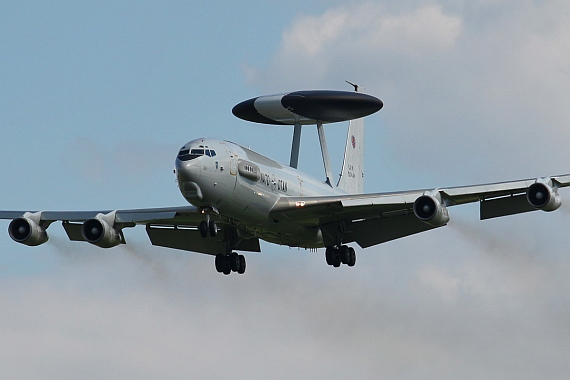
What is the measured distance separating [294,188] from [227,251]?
18.6 feet

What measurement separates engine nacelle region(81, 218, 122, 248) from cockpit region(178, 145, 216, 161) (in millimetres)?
8468

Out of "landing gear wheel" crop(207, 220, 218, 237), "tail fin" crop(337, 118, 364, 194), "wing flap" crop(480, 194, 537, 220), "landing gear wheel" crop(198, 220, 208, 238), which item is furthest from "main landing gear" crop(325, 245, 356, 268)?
"tail fin" crop(337, 118, 364, 194)

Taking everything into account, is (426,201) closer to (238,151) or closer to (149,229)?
(238,151)

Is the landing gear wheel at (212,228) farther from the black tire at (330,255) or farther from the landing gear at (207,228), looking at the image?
the black tire at (330,255)

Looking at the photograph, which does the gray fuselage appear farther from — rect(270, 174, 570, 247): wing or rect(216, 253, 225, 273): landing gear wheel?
rect(216, 253, 225, 273): landing gear wheel

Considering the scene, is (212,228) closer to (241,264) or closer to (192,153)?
(192,153)

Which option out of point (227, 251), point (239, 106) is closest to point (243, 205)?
point (227, 251)

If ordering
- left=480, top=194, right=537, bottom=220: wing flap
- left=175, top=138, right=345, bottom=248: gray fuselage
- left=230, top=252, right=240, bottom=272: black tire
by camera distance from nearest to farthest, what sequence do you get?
left=175, top=138, right=345, bottom=248: gray fuselage, left=480, top=194, right=537, bottom=220: wing flap, left=230, top=252, right=240, bottom=272: black tire

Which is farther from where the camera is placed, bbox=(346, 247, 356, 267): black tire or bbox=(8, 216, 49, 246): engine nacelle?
bbox=(346, 247, 356, 267): black tire

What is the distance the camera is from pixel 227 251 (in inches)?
2234

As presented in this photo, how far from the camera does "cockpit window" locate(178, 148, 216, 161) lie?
47656 mm

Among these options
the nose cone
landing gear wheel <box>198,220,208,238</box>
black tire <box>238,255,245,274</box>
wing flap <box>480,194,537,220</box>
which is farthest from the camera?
black tire <box>238,255,245,274</box>

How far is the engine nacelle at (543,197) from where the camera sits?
48.3 m

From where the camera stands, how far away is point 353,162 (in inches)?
2899
